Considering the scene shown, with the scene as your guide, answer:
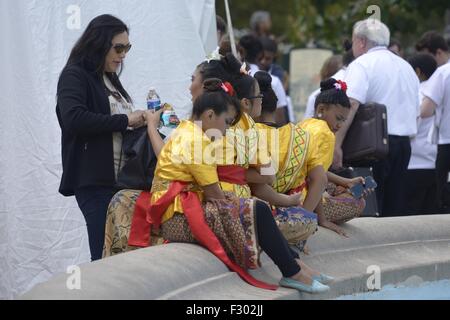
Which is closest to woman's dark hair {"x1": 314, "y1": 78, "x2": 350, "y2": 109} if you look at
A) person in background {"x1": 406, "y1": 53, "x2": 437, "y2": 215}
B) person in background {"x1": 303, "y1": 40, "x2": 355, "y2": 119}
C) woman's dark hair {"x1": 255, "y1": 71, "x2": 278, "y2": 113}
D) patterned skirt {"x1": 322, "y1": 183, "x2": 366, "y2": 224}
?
woman's dark hair {"x1": 255, "y1": 71, "x2": 278, "y2": 113}

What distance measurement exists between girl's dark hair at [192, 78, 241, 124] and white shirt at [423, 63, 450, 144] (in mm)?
3750

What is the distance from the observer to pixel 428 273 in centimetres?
657

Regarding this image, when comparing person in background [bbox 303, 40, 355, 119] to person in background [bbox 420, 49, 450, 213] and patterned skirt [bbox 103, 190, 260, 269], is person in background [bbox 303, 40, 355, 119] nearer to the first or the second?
person in background [bbox 420, 49, 450, 213]

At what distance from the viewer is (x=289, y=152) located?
21.3 ft

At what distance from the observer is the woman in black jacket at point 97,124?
→ 19.8 ft

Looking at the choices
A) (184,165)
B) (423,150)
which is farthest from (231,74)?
(423,150)

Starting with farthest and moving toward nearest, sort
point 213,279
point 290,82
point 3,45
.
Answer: point 290,82, point 3,45, point 213,279

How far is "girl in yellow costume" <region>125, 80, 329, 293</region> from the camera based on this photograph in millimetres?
5648

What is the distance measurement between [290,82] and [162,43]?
322 inches

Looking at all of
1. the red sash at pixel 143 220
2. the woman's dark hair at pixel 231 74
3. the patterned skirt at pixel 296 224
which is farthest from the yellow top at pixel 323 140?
the red sash at pixel 143 220

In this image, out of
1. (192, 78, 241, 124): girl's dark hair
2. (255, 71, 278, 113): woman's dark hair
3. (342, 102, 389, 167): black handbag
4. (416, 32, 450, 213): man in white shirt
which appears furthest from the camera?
(416, 32, 450, 213): man in white shirt
